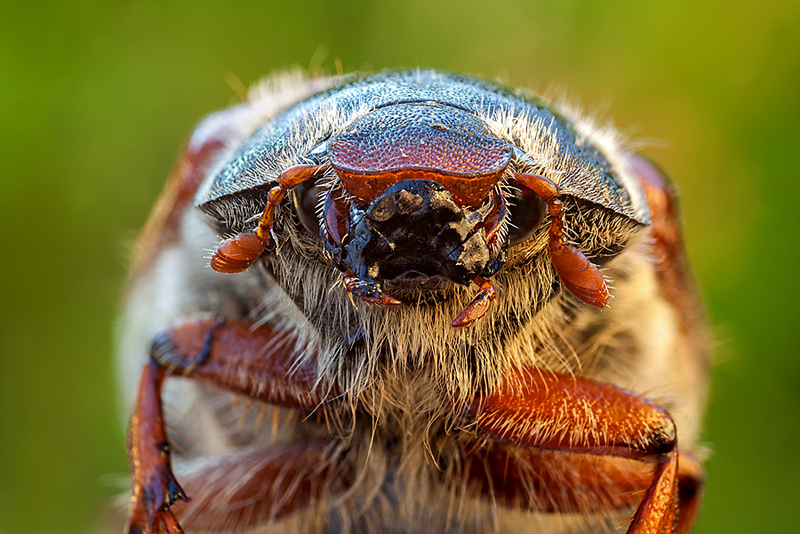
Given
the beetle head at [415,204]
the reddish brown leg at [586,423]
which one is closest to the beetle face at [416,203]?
the beetle head at [415,204]

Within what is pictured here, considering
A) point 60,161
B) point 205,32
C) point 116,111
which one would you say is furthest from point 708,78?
point 60,161

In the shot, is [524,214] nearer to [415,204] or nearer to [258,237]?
[415,204]

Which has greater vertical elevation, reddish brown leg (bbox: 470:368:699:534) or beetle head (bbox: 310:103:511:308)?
beetle head (bbox: 310:103:511:308)

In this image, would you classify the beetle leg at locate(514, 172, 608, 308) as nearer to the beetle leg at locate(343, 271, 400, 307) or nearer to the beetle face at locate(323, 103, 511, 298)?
the beetle face at locate(323, 103, 511, 298)

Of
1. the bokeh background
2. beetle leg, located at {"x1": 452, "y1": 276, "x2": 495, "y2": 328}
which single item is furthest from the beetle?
the bokeh background

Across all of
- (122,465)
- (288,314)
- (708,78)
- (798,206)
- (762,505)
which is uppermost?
(708,78)

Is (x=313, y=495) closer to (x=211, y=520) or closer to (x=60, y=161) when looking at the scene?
(x=211, y=520)

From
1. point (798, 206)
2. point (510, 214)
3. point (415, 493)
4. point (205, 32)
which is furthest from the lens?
point (205, 32)

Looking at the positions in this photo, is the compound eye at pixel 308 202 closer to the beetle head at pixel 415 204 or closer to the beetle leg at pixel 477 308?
the beetle head at pixel 415 204
